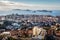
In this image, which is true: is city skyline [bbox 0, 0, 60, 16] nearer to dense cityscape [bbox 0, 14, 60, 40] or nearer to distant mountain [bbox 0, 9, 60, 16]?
distant mountain [bbox 0, 9, 60, 16]

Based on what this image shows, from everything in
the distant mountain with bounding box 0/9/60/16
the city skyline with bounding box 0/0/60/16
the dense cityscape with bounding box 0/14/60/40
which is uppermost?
the city skyline with bounding box 0/0/60/16

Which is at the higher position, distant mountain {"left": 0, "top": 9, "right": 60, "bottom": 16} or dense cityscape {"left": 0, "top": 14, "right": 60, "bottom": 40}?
distant mountain {"left": 0, "top": 9, "right": 60, "bottom": 16}

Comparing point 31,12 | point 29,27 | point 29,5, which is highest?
point 29,5

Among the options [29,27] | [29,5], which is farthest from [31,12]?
[29,27]

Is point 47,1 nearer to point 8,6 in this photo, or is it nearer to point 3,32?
point 8,6

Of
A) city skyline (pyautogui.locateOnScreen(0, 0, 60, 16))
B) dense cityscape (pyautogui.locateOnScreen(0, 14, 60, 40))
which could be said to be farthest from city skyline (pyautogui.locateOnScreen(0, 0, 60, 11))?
dense cityscape (pyautogui.locateOnScreen(0, 14, 60, 40))

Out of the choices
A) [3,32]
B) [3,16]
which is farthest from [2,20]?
[3,32]

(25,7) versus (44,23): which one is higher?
(25,7)

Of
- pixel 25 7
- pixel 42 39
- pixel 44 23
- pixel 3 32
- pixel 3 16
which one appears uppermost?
pixel 25 7

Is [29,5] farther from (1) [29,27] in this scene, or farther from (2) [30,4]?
(1) [29,27]
